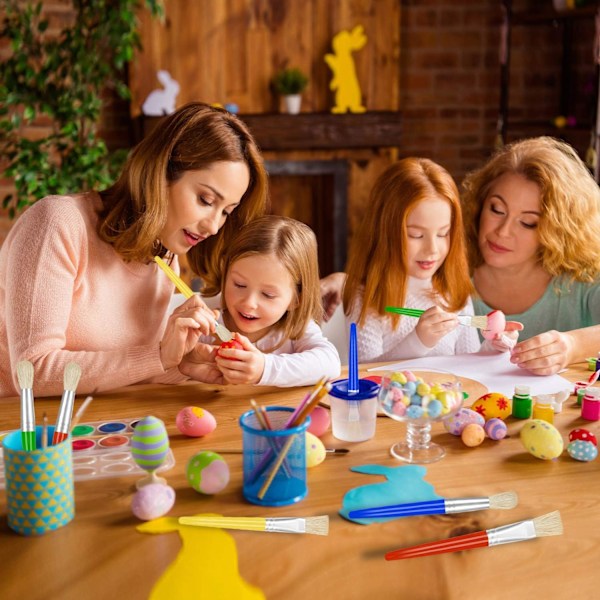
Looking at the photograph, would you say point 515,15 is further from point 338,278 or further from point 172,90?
point 338,278

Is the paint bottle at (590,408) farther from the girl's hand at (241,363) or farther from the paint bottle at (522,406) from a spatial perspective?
the girl's hand at (241,363)

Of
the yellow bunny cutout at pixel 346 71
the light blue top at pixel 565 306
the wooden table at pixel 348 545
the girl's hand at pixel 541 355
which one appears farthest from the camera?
the yellow bunny cutout at pixel 346 71

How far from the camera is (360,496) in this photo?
1.13m

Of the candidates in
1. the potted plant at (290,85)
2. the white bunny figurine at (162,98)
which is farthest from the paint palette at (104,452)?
the potted plant at (290,85)

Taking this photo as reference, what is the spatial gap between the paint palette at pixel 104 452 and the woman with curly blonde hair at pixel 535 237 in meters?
1.16

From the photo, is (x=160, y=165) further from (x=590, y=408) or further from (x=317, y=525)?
(x=590, y=408)

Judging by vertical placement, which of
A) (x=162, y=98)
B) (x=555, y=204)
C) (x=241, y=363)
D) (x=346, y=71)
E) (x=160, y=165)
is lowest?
(x=241, y=363)

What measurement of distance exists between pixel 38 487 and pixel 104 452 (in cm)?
25

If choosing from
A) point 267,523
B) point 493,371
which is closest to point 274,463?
point 267,523

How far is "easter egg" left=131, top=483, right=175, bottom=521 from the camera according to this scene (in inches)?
41.5

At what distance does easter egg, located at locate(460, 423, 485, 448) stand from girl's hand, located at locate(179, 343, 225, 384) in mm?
538

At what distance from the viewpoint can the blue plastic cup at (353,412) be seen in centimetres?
132

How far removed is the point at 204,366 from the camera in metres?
1.61

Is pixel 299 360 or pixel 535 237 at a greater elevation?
pixel 535 237
